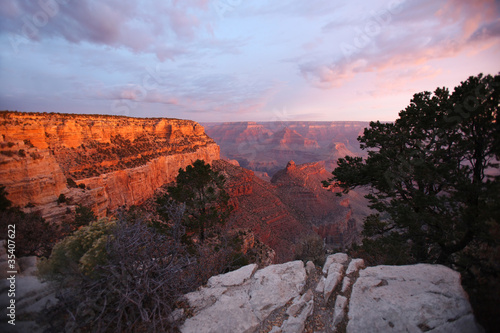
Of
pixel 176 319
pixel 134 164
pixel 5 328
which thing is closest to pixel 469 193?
pixel 176 319

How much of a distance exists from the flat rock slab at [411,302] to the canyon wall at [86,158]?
64.5 ft

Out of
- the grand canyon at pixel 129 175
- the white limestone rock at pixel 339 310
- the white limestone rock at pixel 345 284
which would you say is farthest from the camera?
the grand canyon at pixel 129 175

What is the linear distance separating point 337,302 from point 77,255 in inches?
236

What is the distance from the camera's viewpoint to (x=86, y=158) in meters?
23.9

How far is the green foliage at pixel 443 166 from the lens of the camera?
5.49 metres

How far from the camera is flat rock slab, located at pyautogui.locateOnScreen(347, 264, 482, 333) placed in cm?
329

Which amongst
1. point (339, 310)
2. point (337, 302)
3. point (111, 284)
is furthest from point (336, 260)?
point (111, 284)

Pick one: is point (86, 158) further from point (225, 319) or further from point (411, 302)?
point (411, 302)

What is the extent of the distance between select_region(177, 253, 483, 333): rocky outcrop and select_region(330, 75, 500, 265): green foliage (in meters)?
1.87

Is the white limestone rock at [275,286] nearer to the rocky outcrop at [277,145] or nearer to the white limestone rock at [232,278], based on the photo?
the white limestone rock at [232,278]

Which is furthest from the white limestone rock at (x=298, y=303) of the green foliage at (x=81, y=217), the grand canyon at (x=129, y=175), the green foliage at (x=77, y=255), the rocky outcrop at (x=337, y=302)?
the green foliage at (x=81, y=217)

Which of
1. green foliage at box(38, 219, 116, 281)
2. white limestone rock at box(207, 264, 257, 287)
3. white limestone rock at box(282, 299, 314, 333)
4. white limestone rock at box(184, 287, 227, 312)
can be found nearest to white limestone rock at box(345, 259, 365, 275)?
white limestone rock at box(282, 299, 314, 333)

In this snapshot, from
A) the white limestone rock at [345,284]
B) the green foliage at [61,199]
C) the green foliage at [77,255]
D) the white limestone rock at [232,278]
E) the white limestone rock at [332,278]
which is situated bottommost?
the green foliage at [61,199]

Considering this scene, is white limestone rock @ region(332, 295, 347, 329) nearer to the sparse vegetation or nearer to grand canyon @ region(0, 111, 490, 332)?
grand canyon @ region(0, 111, 490, 332)
